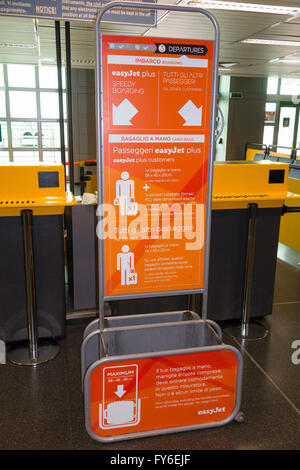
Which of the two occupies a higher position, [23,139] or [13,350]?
[23,139]

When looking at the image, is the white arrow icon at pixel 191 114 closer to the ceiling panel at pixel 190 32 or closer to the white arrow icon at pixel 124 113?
the white arrow icon at pixel 124 113

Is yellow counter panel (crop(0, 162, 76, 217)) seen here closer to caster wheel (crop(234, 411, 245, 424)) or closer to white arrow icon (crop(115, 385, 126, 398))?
white arrow icon (crop(115, 385, 126, 398))

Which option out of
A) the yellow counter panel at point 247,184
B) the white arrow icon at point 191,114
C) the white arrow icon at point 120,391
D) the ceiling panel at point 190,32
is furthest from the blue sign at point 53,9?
the white arrow icon at point 120,391

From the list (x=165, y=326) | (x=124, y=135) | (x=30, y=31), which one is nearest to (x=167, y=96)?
(x=124, y=135)

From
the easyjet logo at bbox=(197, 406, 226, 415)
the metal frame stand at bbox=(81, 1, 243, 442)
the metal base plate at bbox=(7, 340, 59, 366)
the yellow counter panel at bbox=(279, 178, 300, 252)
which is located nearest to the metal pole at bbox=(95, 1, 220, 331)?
the metal frame stand at bbox=(81, 1, 243, 442)

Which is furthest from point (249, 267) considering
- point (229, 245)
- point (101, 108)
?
point (101, 108)

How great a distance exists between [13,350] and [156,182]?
179cm

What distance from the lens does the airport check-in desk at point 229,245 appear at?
121 inches

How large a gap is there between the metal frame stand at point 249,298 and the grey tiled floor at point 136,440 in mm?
93

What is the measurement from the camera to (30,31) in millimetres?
6129

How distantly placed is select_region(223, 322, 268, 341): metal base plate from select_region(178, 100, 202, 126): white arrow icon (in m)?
1.89

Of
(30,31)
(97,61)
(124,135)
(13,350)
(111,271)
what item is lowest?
(13,350)

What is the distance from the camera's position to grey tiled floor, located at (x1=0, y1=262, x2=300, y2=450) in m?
2.09
